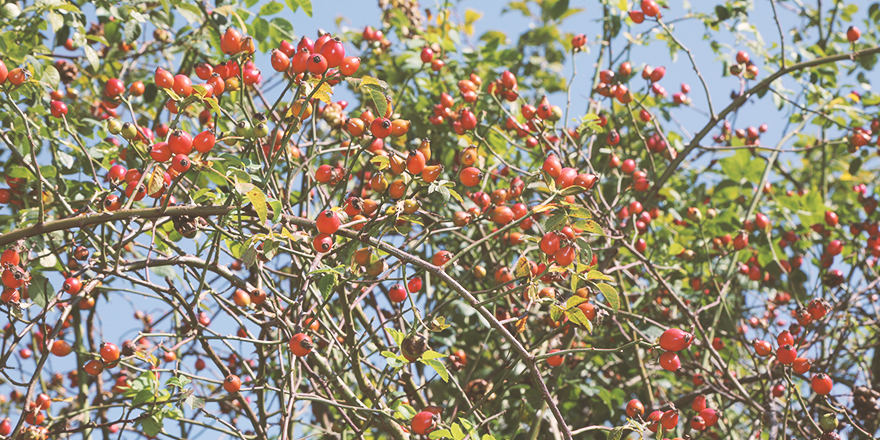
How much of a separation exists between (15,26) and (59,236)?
104cm

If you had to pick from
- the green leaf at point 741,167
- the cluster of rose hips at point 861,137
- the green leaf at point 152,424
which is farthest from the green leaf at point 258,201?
the cluster of rose hips at point 861,137

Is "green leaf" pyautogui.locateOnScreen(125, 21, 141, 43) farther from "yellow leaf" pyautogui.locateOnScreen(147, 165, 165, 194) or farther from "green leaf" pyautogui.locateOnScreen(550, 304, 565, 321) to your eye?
"green leaf" pyautogui.locateOnScreen(550, 304, 565, 321)

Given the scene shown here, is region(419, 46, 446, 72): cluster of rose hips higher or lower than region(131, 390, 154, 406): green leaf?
higher

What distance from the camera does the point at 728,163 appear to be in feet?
11.6

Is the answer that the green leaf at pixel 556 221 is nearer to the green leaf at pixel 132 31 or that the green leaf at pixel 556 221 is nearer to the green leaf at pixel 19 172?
the green leaf at pixel 19 172

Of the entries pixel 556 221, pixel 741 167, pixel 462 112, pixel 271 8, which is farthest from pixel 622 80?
pixel 556 221

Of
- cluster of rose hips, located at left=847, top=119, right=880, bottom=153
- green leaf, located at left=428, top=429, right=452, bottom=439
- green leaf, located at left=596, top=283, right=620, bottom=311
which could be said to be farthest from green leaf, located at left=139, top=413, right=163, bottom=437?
cluster of rose hips, located at left=847, top=119, right=880, bottom=153

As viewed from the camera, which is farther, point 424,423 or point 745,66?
point 745,66

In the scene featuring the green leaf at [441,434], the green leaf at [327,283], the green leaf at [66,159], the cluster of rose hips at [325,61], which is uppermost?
the green leaf at [66,159]

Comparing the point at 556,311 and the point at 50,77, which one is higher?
the point at 50,77

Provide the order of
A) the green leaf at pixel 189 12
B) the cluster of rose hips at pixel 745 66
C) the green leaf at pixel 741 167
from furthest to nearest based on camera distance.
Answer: the green leaf at pixel 741 167 → the cluster of rose hips at pixel 745 66 → the green leaf at pixel 189 12

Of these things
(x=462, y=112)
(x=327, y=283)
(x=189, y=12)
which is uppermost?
(x=189, y=12)

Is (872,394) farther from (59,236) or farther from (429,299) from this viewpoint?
(59,236)

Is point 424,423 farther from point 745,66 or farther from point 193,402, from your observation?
point 745,66
